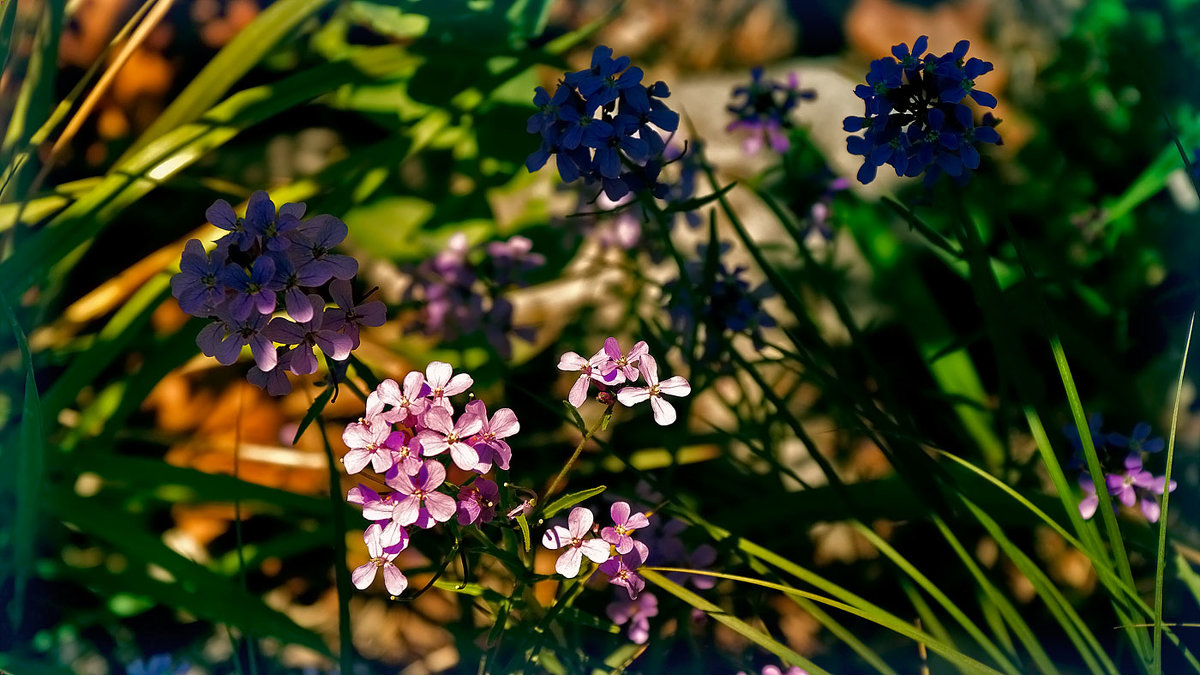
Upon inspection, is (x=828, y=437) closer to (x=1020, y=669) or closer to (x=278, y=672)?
(x=1020, y=669)

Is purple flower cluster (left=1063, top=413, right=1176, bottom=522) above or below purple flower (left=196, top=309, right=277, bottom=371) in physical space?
below

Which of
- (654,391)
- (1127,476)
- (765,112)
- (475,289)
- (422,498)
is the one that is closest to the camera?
(422,498)

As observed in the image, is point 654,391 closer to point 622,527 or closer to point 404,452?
point 622,527

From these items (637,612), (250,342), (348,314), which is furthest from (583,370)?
(637,612)

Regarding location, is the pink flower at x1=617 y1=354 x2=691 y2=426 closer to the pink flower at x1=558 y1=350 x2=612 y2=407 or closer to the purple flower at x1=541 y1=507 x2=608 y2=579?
the pink flower at x1=558 y1=350 x2=612 y2=407

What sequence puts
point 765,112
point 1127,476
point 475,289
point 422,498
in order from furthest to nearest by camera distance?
point 475,289, point 765,112, point 1127,476, point 422,498

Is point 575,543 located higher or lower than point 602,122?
lower

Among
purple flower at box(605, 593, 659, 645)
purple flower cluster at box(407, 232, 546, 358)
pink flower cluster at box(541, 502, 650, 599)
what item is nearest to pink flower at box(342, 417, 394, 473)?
pink flower cluster at box(541, 502, 650, 599)
